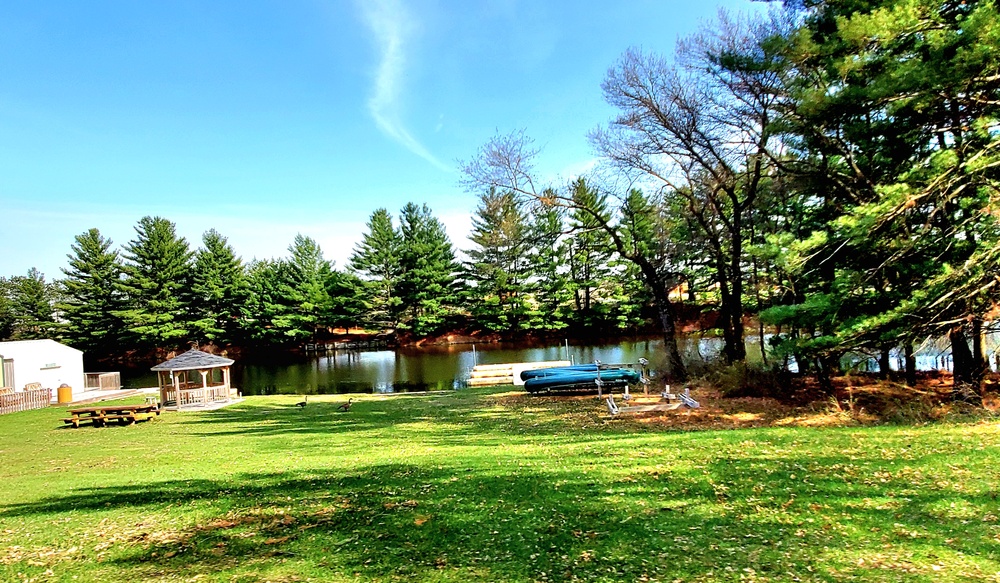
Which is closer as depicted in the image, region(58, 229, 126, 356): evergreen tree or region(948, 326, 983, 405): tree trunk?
region(948, 326, 983, 405): tree trunk

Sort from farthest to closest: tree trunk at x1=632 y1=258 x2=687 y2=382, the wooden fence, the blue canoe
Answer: the wooden fence, tree trunk at x1=632 y1=258 x2=687 y2=382, the blue canoe

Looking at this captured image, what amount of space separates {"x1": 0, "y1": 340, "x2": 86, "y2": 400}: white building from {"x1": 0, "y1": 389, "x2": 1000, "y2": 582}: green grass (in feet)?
57.6

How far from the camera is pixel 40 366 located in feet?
76.2

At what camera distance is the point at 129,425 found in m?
14.3

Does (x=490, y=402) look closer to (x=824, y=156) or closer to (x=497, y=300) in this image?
(x=824, y=156)

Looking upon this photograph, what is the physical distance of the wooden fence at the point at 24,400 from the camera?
61.7 feet

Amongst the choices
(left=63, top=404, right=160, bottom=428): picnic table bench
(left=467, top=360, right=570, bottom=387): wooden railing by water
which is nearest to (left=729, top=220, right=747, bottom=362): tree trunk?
(left=467, top=360, right=570, bottom=387): wooden railing by water

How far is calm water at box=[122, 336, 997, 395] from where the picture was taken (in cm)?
2224

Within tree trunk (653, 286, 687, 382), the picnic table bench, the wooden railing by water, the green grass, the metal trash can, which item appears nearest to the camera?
the green grass

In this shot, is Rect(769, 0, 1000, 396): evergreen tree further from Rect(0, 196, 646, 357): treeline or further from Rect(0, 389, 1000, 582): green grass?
Rect(0, 196, 646, 357): treeline

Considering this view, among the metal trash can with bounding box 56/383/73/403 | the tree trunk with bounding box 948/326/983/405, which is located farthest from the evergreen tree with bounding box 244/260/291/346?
the tree trunk with bounding box 948/326/983/405

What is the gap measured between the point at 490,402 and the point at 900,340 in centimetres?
1014

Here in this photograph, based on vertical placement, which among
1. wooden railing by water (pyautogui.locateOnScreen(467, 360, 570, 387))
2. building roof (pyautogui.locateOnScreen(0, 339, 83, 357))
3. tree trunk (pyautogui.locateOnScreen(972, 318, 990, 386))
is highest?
building roof (pyautogui.locateOnScreen(0, 339, 83, 357))

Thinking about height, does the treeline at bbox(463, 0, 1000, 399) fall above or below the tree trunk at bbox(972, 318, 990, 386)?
above
